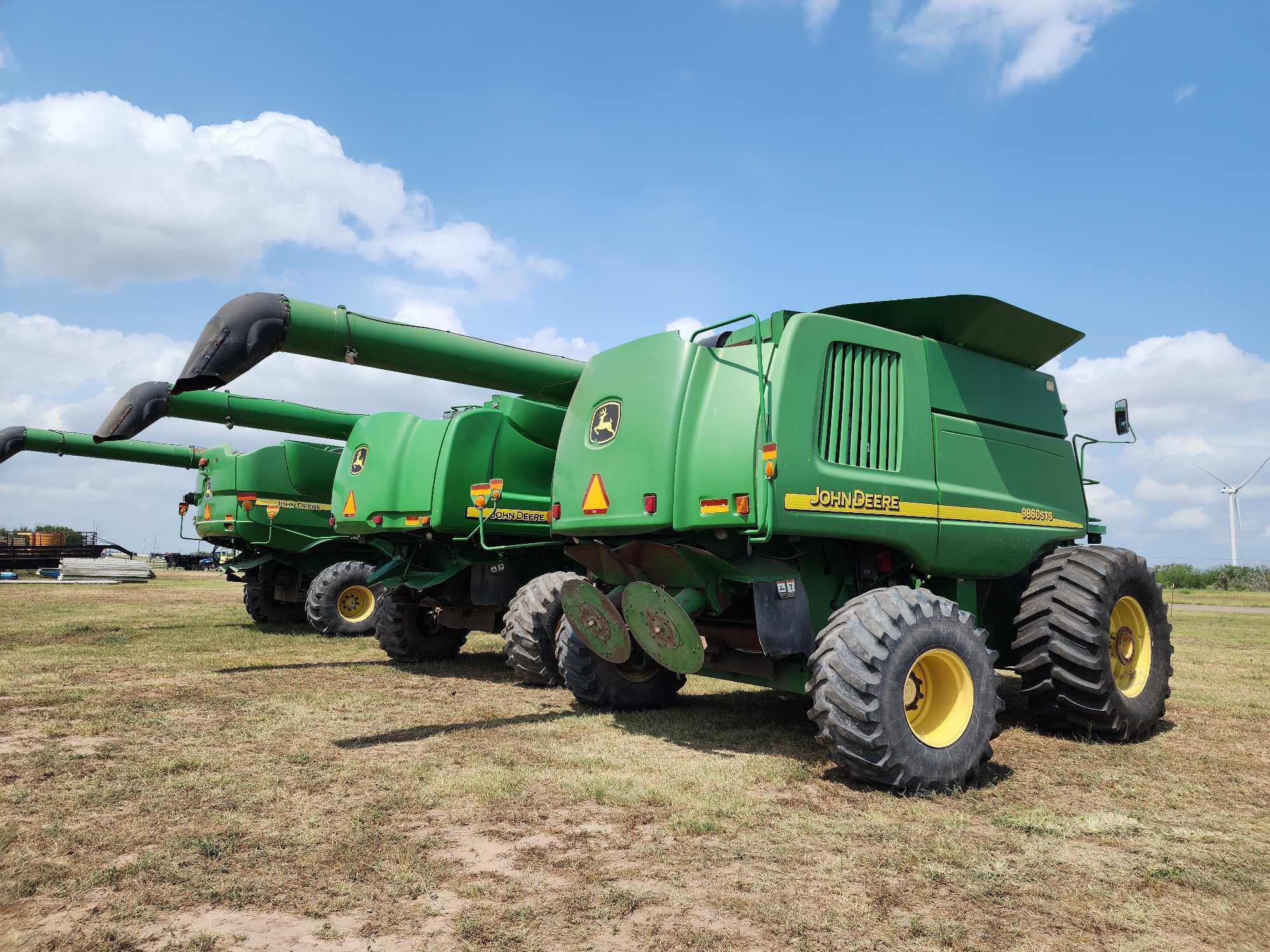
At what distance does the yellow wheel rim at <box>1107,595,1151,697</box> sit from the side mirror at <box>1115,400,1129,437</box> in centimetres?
167

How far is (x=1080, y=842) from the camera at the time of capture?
4.15 meters

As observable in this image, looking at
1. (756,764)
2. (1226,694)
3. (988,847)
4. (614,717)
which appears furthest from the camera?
(1226,694)

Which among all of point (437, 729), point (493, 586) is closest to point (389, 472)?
point (493, 586)

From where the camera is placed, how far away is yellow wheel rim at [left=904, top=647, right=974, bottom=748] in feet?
17.2

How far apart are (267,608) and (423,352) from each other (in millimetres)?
11215

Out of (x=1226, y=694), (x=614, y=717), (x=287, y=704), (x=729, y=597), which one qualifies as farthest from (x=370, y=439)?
(x=1226, y=694)

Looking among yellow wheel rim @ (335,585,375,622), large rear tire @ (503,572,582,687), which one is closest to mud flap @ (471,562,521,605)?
large rear tire @ (503,572,582,687)

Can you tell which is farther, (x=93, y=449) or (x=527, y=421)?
(x=93, y=449)

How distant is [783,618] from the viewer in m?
5.57

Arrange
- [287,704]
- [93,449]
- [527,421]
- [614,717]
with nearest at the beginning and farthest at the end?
[614,717] → [287,704] → [527,421] → [93,449]

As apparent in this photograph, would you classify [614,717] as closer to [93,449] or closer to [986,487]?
[986,487]

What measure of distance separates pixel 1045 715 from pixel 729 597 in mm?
2658

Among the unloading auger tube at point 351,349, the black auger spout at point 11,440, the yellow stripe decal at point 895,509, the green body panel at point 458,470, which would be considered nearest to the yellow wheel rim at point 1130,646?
the yellow stripe decal at point 895,509

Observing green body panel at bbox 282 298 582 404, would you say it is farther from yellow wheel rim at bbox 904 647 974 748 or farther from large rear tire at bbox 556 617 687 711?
yellow wheel rim at bbox 904 647 974 748
